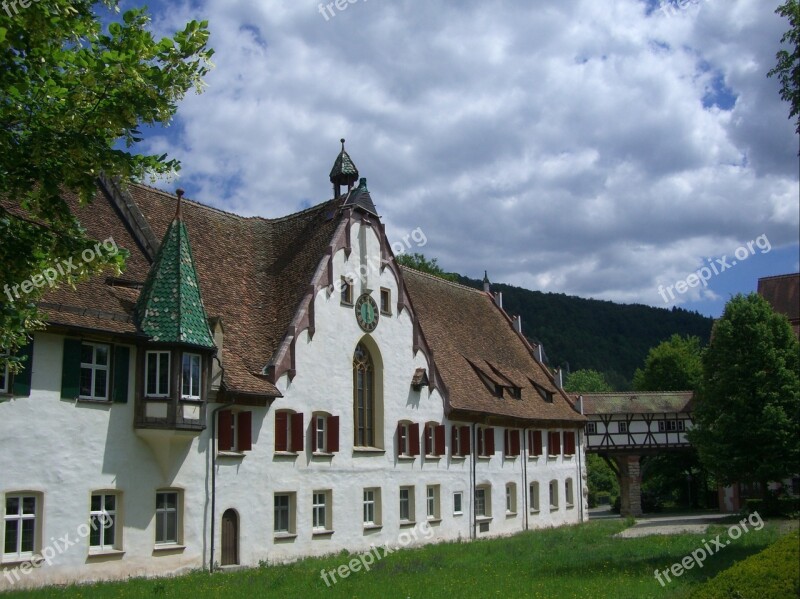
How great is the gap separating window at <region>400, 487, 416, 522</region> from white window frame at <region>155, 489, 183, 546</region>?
1147 cm

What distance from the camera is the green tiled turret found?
2211 cm

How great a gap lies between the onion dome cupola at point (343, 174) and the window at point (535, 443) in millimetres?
16555

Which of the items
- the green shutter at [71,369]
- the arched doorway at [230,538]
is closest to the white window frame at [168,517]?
the arched doorway at [230,538]

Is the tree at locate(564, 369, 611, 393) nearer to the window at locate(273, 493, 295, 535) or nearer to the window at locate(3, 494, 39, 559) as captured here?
the window at locate(273, 493, 295, 535)

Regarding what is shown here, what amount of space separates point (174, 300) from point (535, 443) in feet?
84.4

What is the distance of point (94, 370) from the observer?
21.2 metres

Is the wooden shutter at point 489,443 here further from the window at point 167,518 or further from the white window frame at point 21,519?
the white window frame at point 21,519

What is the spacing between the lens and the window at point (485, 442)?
3821 centimetres

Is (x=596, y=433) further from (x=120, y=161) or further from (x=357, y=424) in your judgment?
(x=120, y=161)

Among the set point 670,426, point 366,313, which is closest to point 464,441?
point 366,313

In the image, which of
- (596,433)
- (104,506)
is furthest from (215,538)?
(596,433)

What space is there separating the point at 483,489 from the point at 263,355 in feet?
50.6

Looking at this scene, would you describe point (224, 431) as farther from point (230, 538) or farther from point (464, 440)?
point (464, 440)

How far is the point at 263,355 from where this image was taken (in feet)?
89.1
